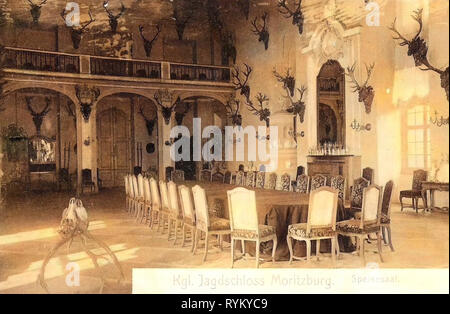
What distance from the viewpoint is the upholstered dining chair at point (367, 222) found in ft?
15.7

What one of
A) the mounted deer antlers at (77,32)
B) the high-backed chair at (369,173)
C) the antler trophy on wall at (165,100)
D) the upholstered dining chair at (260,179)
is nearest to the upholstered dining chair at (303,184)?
the upholstered dining chair at (260,179)

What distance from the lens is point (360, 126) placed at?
371 inches

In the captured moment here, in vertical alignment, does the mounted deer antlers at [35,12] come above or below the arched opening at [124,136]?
above

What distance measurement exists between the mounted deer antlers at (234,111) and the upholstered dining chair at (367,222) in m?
9.53

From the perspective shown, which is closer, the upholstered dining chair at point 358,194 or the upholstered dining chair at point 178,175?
the upholstered dining chair at point 358,194

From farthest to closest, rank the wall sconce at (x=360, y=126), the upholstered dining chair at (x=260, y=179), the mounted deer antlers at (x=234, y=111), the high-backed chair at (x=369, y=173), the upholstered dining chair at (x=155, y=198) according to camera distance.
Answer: the mounted deer antlers at (x=234, y=111)
the wall sconce at (x=360, y=126)
the high-backed chair at (x=369, y=173)
the upholstered dining chair at (x=260, y=179)
the upholstered dining chair at (x=155, y=198)

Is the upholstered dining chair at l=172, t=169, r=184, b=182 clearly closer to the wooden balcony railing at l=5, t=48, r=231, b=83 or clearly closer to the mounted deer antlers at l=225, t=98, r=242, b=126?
the mounted deer antlers at l=225, t=98, r=242, b=126

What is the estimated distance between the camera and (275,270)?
454 centimetres

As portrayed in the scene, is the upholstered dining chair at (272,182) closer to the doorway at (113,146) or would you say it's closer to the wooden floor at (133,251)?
the wooden floor at (133,251)

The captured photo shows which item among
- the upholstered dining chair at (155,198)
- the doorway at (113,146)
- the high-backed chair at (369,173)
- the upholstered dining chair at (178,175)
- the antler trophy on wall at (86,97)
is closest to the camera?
the upholstered dining chair at (155,198)

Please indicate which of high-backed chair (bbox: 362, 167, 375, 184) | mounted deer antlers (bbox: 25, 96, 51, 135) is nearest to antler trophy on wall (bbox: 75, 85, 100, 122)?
mounted deer antlers (bbox: 25, 96, 51, 135)

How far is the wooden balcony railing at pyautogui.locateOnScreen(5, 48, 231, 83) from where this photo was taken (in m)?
12.0

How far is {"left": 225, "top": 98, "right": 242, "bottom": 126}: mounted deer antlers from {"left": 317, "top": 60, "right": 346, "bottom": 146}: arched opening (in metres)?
3.94

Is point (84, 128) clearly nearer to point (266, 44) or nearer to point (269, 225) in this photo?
point (266, 44)
